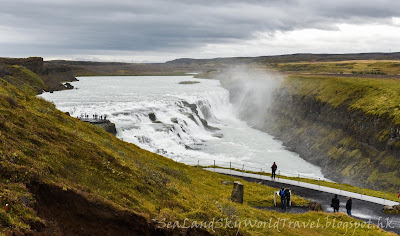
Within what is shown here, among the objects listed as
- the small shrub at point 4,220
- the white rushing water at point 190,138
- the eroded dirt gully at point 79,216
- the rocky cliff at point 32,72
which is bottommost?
the white rushing water at point 190,138

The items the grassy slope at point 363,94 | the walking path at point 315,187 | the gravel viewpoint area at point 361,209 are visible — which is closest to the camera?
the gravel viewpoint area at point 361,209

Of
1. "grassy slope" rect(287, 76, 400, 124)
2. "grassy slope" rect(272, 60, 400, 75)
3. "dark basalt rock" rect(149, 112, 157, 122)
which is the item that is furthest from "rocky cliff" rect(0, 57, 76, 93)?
"grassy slope" rect(272, 60, 400, 75)

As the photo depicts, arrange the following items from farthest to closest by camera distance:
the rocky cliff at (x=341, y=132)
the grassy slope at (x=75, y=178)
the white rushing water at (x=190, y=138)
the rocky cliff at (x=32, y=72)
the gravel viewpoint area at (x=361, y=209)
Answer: the rocky cliff at (x=32, y=72) < the white rushing water at (x=190, y=138) < the rocky cliff at (x=341, y=132) < the gravel viewpoint area at (x=361, y=209) < the grassy slope at (x=75, y=178)

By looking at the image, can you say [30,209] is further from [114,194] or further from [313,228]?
[313,228]

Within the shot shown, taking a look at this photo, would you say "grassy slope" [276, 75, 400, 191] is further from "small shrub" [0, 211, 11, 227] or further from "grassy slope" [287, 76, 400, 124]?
"small shrub" [0, 211, 11, 227]

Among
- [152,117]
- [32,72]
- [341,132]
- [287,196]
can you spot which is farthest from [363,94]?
[32,72]

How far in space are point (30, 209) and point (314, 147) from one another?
56.3 meters

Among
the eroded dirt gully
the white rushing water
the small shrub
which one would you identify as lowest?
the white rushing water

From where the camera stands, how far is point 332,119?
214ft

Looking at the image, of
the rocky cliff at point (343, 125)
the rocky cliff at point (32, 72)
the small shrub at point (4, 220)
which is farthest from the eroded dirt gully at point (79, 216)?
the rocky cliff at point (32, 72)

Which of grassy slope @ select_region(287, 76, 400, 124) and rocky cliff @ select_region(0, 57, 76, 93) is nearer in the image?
grassy slope @ select_region(287, 76, 400, 124)

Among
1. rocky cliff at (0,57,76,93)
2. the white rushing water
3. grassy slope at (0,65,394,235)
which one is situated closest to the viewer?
grassy slope at (0,65,394,235)

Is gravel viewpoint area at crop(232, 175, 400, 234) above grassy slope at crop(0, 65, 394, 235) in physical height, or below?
below

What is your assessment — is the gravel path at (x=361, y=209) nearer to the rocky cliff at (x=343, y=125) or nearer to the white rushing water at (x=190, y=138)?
the rocky cliff at (x=343, y=125)
